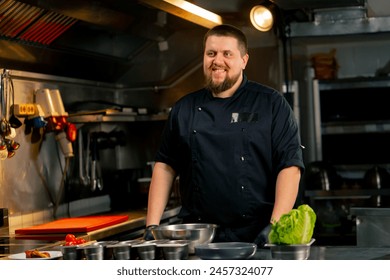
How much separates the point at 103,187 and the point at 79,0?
60.4 inches

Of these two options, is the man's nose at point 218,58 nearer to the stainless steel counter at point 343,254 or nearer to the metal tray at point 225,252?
the stainless steel counter at point 343,254

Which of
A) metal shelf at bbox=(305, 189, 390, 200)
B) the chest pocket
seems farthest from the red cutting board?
metal shelf at bbox=(305, 189, 390, 200)

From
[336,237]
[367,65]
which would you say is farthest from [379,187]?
[367,65]

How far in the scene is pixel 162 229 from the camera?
262 cm

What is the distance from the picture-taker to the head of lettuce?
7.91ft

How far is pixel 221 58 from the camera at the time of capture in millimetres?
3115

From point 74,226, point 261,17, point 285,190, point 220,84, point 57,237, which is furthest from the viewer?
point 261,17

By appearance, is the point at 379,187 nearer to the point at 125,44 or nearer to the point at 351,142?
the point at 351,142

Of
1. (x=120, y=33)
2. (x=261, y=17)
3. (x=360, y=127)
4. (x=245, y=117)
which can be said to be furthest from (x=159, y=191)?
(x=360, y=127)

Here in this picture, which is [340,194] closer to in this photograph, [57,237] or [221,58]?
[57,237]

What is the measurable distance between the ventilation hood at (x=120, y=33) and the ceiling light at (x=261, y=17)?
125mm

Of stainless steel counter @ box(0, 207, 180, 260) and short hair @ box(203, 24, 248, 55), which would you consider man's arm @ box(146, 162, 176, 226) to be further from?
short hair @ box(203, 24, 248, 55)

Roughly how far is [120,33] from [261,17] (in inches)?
40.7
